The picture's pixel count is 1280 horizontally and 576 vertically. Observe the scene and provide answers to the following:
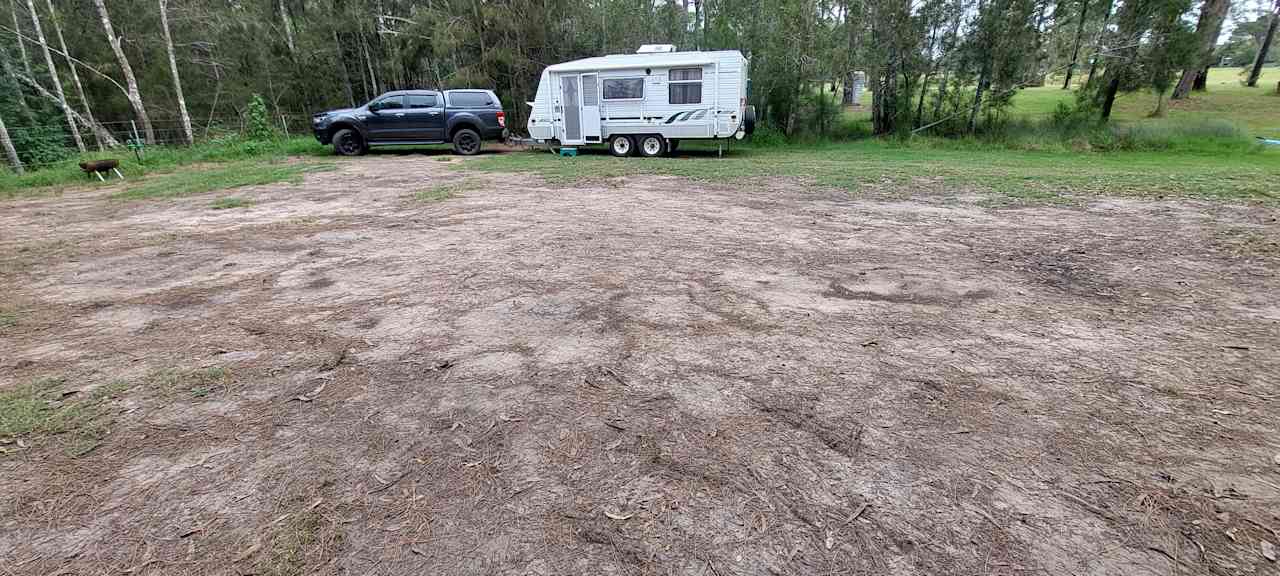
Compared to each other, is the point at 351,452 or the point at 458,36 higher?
the point at 458,36

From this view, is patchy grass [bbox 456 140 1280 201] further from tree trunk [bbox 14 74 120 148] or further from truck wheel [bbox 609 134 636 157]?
tree trunk [bbox 14 74 120 148]

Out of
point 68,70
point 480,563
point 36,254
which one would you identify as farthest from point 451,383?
point 68,70

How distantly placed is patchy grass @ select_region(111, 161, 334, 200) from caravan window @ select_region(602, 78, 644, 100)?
657 centimetres

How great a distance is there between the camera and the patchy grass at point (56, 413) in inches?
98.0

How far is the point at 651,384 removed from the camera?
292 cm

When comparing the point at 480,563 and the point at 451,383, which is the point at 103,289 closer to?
the point at 451,383

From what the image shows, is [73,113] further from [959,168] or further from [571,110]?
[959,168]

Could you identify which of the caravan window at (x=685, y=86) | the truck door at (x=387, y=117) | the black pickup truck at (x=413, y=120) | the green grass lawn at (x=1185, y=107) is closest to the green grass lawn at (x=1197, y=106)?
the green grass lawn at (x=1185, y=107)

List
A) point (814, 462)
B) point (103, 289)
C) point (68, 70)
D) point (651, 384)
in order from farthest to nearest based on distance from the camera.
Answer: point (68, 70)
point (103, 289)
point (651, 384)
point (814, 462)

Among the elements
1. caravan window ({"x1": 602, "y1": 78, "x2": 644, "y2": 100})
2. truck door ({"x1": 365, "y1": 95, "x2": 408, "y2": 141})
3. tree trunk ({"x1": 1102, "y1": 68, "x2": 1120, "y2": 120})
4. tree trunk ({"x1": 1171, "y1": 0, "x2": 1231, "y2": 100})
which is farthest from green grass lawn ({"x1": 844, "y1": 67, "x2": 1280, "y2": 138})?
truck door ({"x1": 365, "y1": 95, "x2": 408, "y2": 141})

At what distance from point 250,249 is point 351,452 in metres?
4.33

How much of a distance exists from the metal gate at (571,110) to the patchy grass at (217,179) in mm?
5551

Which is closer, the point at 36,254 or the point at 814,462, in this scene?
the point at 814,462

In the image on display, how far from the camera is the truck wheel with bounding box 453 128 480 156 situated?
15.4m
